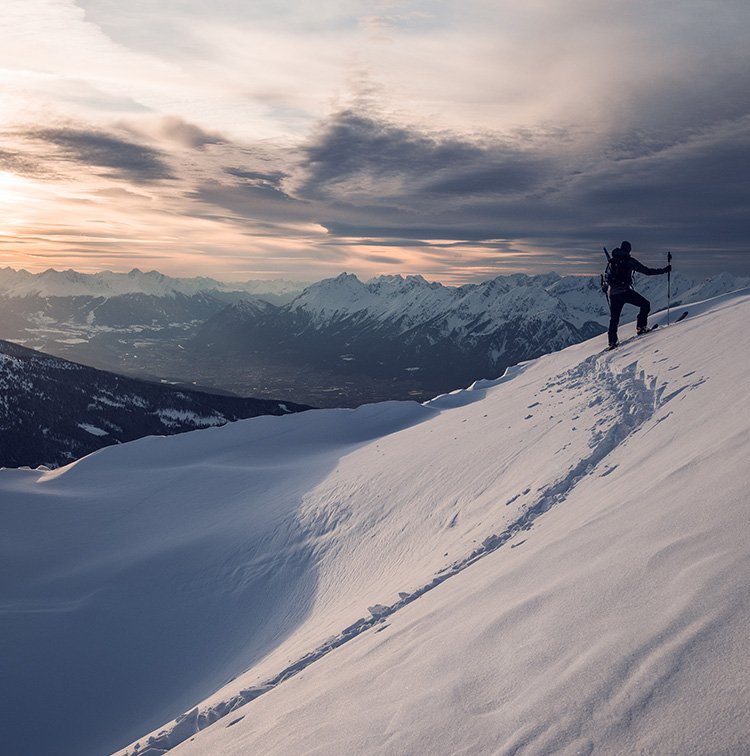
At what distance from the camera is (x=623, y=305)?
17.5 metres

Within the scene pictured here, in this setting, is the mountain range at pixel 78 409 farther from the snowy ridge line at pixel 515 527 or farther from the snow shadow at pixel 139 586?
the snowy ridge line at pixel 515 527

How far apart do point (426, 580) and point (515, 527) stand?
1797mm

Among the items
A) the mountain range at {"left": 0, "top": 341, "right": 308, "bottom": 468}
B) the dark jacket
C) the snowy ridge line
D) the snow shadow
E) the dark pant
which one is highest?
the dark jacket

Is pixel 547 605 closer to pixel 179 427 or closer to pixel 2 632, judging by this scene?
pixel 2 632

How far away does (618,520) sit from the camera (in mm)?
6086

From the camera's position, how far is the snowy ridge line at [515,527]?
766cm

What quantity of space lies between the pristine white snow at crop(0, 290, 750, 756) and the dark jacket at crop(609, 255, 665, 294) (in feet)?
6.82

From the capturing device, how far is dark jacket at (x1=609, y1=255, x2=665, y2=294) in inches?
692

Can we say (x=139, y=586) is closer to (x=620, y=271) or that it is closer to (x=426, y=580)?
(x=426, y=580)

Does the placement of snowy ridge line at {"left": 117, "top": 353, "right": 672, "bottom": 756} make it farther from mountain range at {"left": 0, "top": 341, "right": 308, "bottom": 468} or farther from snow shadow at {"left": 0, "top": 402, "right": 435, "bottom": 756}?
mountain range at {"left": 0, "top": 341, "right": 308, "bottom": 468}

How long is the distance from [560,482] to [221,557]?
35.9 ft

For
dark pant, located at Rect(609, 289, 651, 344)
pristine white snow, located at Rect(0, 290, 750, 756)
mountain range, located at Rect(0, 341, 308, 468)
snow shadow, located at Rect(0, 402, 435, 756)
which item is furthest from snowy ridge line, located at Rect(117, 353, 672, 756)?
mountain range, located at Rect(0, 341, 308, 468)

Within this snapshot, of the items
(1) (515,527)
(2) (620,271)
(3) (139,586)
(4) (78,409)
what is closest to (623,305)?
(2) (620,271)

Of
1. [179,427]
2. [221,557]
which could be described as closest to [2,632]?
[221,557]
